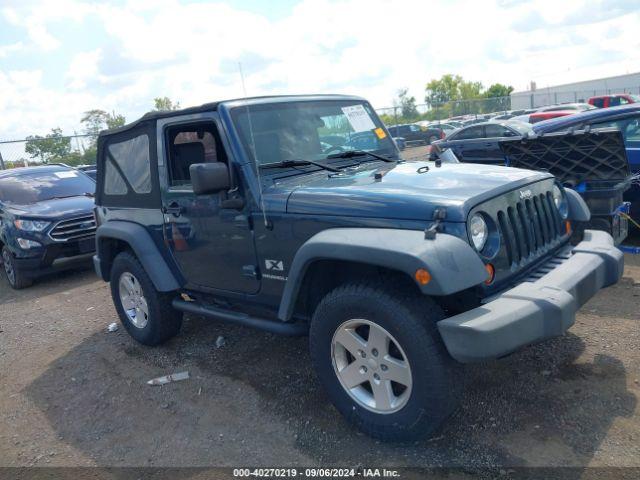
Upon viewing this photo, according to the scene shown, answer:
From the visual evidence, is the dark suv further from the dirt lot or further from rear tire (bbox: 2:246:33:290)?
the dirt lot

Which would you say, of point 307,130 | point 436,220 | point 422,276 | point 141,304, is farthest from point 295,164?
point 141,304

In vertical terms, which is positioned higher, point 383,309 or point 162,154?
point 162,154

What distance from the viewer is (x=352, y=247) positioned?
281cm

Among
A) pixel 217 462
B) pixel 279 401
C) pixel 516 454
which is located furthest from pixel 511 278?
pixel 217 462

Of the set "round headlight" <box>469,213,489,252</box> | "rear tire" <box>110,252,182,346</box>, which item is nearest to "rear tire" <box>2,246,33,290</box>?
"rear tire" <box>110,252,182,346</box>

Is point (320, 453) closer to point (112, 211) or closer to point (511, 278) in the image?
point (511, 278)

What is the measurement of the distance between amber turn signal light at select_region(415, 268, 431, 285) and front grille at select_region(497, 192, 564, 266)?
2.32ft

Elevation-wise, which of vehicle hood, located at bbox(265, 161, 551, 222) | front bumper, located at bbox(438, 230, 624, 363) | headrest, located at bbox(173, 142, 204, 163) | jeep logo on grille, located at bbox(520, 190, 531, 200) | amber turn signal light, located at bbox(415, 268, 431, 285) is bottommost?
front bumper, located at bbox(438, 230, 624, 363)

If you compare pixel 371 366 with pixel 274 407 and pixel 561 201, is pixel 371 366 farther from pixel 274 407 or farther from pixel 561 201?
pixel 561 201

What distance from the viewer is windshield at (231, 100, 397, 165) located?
3691 millimetres

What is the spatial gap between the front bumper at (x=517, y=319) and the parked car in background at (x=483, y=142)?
6.71 m

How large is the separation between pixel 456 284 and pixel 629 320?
8.33 feet

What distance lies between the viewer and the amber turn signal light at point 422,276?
2.54 meters

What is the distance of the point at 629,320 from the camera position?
4250mm
